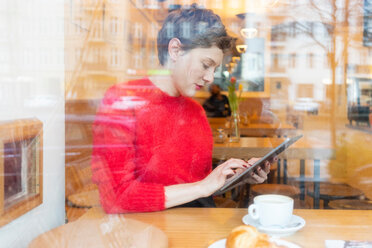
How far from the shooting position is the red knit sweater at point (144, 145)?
778 mm

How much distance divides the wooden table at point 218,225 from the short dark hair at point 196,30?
1.30 ft

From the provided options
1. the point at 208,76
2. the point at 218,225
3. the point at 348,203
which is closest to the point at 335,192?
the point at 348,203

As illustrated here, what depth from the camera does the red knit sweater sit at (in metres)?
0.78

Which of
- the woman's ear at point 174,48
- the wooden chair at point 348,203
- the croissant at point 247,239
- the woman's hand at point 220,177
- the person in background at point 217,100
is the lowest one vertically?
the wooden chair at point 348,203

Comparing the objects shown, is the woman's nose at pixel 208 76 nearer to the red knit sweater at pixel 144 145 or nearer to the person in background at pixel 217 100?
the red knit sweater at pixel 144 145

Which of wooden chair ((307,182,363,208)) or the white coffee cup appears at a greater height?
the white coffee cup

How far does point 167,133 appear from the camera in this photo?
95 centimetres

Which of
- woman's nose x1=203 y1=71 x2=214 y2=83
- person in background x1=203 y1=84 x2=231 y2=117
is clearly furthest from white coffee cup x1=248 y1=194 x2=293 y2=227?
person in background x1=203 y1=84 x2=231 y2=117

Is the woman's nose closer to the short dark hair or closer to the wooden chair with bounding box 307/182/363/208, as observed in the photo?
the short dark hair

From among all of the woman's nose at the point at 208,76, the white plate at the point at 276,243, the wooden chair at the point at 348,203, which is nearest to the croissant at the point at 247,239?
the white plate at the point at 276,243

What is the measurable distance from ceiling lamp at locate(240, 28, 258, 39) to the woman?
318cm

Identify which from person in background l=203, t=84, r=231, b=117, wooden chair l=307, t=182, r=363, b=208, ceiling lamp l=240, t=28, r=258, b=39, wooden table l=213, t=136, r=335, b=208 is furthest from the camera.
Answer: ceiling lamp l=240, t=28, r=258, b=39

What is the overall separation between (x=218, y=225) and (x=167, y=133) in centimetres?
32

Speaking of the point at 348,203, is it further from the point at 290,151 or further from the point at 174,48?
the point at 174,48
